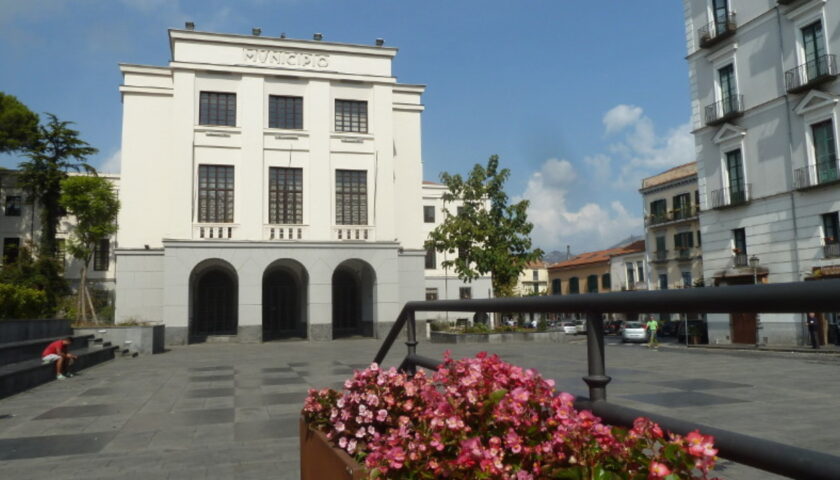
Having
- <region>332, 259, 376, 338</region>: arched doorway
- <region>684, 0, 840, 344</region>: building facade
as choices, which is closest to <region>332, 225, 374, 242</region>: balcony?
<region>332, 259, 376, 338</region>: arched doorway

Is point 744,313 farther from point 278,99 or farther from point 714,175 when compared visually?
point 278,99

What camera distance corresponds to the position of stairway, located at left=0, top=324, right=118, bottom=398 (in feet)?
36.7

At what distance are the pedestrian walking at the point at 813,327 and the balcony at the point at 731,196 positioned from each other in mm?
26604

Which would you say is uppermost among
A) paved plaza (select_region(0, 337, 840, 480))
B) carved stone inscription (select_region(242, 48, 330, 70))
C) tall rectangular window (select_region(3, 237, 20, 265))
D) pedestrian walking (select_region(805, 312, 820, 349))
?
carved stone inscription (select_region(242, 48, 330, 70))

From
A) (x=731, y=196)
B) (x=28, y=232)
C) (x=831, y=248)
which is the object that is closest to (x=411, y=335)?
(x=831, y=248)

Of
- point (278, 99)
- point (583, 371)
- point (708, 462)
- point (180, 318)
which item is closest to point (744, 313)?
point (708, 462)

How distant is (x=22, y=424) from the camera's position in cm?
800

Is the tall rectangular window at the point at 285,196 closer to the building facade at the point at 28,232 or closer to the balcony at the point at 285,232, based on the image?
the balcony at the point at 285,232

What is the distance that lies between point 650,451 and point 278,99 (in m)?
30.5

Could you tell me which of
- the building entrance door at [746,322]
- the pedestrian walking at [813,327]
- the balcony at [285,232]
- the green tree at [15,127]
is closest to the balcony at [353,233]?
the balcony at [285,232]

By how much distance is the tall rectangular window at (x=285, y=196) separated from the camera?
29.1m

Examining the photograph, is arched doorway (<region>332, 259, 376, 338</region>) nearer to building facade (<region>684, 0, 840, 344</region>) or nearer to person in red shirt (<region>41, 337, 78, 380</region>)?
building facade (<region>684, 0, 840, 344</region>)

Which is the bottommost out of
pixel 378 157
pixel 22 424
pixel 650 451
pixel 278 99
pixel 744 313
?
pixel 22 424

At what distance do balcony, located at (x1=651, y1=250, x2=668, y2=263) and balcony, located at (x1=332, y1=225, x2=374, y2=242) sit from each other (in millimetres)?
29248
